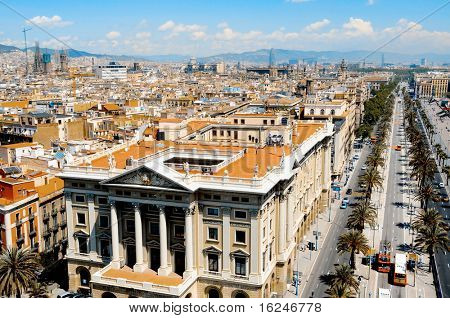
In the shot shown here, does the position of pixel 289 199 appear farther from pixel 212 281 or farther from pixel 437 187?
pixel 437 187

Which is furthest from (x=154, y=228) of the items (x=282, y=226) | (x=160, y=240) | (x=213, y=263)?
(x=282, y=226)

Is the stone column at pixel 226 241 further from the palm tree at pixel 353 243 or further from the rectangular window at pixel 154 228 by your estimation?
the palm tree at pixel 353 243

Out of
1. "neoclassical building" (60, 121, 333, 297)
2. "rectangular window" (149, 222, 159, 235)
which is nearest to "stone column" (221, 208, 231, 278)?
"neoclassical building" (60, 121, 333, 297)

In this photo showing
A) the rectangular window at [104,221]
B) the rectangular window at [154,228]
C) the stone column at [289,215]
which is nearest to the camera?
the rectangular window at [154,228]

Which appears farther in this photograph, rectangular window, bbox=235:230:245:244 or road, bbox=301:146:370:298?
road, bbox=301:146:370:298

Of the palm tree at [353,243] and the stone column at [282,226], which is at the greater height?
the stone column at [282,226]

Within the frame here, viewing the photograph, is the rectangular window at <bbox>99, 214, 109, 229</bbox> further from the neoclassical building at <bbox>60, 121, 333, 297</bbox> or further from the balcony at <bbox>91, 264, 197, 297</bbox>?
the balcony at <bbox>91, 264, 197, 297</bbox>

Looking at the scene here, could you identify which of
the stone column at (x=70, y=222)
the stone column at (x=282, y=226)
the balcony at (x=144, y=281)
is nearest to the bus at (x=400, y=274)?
the stone column at (x=282, y=226)
